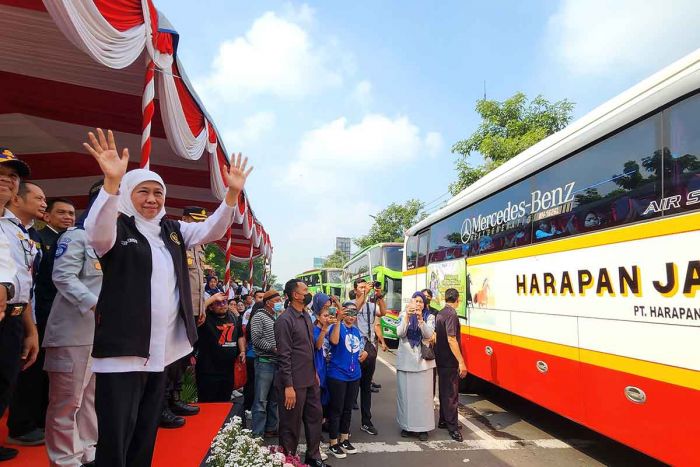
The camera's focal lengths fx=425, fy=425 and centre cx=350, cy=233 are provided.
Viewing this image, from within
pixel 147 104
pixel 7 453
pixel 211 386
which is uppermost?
pixel 147 104

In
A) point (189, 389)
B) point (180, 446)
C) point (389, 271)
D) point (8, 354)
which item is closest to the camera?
point (8, 354)

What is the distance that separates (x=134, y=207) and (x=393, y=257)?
13935 mm

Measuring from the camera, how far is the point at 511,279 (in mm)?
5770

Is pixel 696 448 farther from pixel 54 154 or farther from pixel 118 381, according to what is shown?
pixel 54 154

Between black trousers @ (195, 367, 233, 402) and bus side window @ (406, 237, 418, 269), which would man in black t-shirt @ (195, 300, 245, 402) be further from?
bus side window @ (406, 237, 418, 269)

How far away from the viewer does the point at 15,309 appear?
95.0 inches

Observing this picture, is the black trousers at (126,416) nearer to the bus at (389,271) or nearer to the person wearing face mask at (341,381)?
the person wearing face mask at (341,381)

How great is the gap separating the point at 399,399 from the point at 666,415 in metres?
3.00

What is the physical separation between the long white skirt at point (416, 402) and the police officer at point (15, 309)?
13.1 feet

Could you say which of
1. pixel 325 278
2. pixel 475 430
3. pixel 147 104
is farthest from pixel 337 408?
pixel 325 278

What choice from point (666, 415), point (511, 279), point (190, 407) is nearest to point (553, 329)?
point (511, 279)

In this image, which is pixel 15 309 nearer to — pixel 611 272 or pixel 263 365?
pixel 263 365

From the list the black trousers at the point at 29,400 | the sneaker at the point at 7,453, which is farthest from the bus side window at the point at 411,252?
the sneaker at the point at 7,453

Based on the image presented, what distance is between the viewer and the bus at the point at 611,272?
10.8 feet
